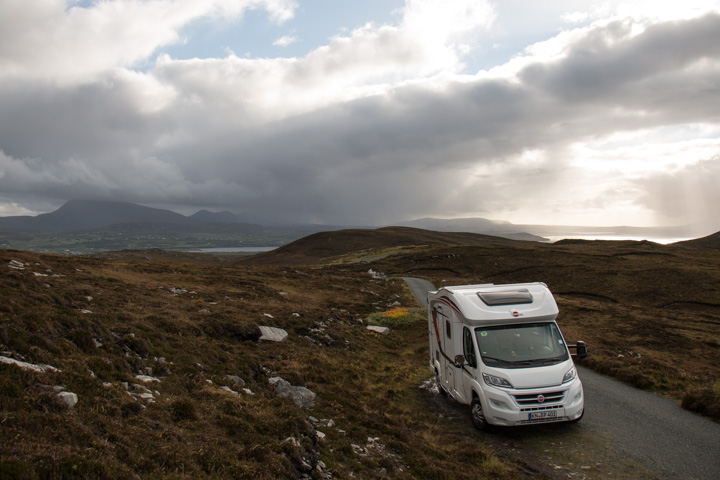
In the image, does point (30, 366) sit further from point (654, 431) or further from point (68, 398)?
point (654, 431)

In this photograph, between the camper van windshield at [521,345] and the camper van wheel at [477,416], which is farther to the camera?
the camper van windshield at [521,345]

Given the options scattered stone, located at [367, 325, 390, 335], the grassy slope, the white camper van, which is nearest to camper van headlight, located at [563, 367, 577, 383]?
the white camper van

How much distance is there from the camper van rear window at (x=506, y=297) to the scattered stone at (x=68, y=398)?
1140cm

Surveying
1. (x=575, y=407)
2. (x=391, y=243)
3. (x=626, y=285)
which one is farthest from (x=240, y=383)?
(x=391, y=243)

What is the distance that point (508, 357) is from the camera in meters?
12.3

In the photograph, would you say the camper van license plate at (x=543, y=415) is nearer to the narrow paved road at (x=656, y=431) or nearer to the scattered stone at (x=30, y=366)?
the narrow paved road at (x=656, y=431)

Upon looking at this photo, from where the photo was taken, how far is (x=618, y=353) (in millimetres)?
21828

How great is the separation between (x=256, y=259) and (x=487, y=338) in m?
135

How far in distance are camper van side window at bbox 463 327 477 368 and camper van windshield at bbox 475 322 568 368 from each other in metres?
0.28

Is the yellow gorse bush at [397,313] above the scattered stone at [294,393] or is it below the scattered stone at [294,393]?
below

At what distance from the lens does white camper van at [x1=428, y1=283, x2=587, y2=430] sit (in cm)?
1137

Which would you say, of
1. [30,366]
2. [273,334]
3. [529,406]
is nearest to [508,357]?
[529,406]

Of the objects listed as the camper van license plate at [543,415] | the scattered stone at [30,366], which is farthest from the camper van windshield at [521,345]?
the scattered stone at [30,366]

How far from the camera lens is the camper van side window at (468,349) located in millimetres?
12533
